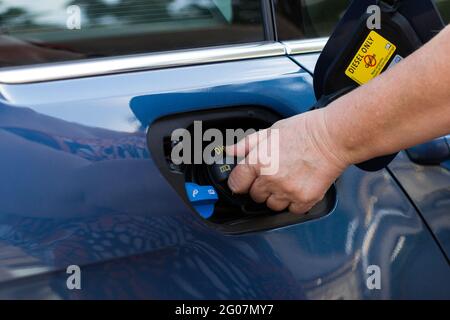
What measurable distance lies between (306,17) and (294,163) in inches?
16.5

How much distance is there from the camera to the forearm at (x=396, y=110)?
4.20 feet

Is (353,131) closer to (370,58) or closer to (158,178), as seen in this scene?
(370,58)

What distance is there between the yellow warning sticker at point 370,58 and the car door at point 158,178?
0.12 metres

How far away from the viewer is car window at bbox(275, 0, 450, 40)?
1.66 m

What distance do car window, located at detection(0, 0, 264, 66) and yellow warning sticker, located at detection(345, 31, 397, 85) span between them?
0.27m

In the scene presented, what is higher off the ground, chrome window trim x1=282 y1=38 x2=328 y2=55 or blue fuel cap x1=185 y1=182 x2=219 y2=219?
chrome window trim x1=282 y1=38 x2=328 y2=55

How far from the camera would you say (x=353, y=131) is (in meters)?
1.38

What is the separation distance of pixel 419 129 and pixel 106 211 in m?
0.62

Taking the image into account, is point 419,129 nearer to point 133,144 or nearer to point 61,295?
point 133,144
